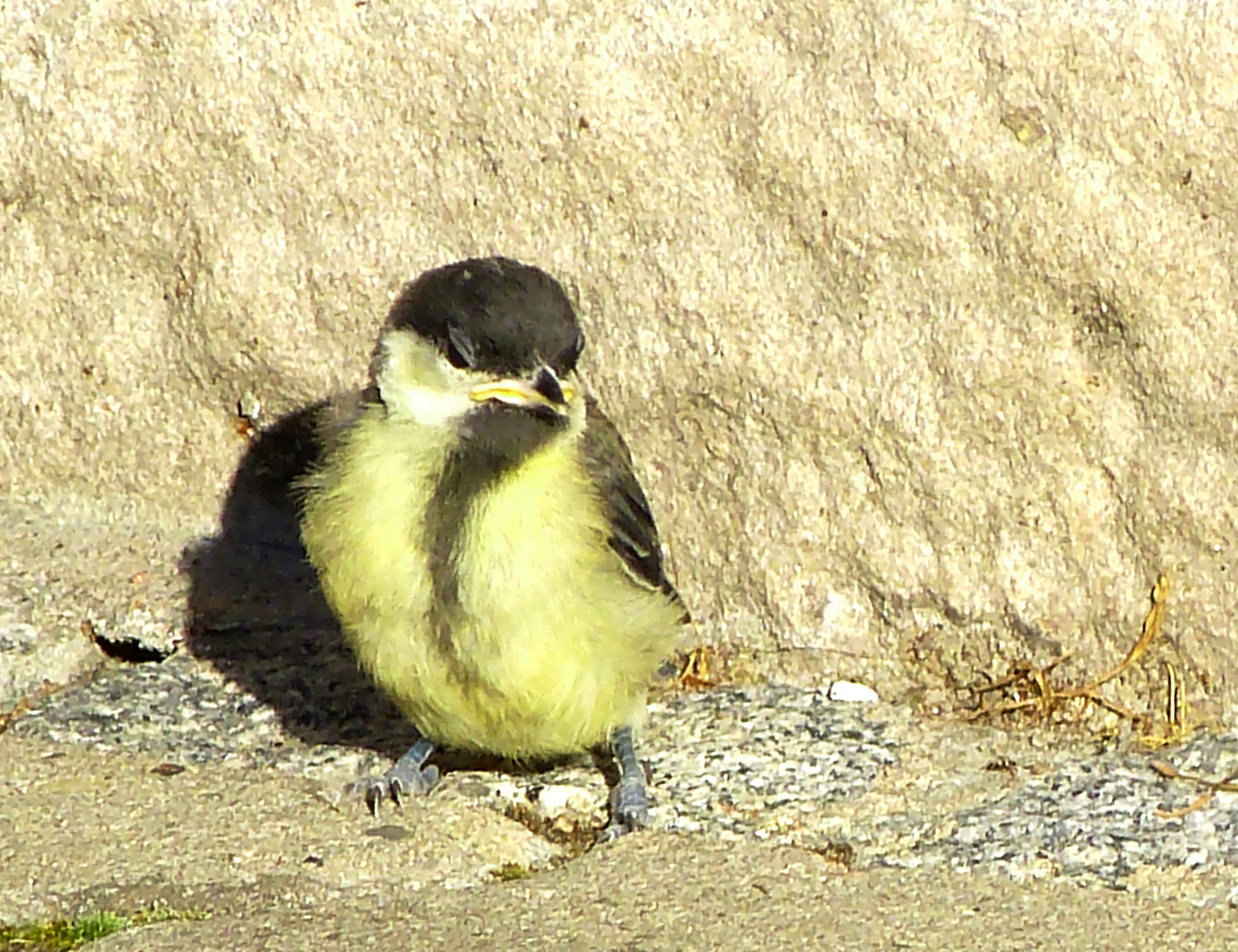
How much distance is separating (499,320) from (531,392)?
0.53ft

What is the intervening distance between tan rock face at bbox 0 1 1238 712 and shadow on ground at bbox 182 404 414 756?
0.17 meters

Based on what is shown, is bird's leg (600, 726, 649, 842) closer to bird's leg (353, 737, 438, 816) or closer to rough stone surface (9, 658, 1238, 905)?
rough stone surface (9, 658, 1238, 905)

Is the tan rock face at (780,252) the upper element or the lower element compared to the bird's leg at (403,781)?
upper

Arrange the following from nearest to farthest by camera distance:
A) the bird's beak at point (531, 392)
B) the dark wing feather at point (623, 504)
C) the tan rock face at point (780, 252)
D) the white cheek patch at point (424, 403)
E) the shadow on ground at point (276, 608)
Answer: the bird's beak at point (531, 392) < the white cheek patch at point (424, 403) < the tan rock face at point (780, 252) < the dark wing feather at point (623, 504) < the shadow on ground at point (276, 608)

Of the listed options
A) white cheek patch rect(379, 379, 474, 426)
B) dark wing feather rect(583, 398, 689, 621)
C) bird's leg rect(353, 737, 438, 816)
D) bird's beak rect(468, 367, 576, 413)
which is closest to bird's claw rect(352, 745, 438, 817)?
bird's leg rect(353, 737, 438, 816)

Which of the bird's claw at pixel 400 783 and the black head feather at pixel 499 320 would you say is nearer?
the black head feather at pixel 499 320

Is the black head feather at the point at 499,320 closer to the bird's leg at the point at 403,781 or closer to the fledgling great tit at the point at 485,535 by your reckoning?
the fledgling great tit at the point at 485,535

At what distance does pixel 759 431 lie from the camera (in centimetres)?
463

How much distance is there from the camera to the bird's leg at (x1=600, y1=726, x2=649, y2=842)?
409 centimetres

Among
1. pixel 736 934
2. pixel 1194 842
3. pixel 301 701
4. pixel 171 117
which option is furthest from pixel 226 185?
pixel 1194 842

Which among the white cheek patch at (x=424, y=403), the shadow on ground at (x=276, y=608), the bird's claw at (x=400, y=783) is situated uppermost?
the white cheek patch at (x=424, y=403)

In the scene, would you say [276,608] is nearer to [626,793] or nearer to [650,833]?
[626,793]

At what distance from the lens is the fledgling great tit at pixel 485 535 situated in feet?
13.1

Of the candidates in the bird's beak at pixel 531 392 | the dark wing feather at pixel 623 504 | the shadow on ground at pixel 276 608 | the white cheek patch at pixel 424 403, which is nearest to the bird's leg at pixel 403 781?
the shadow on ground at pixel 276 608
